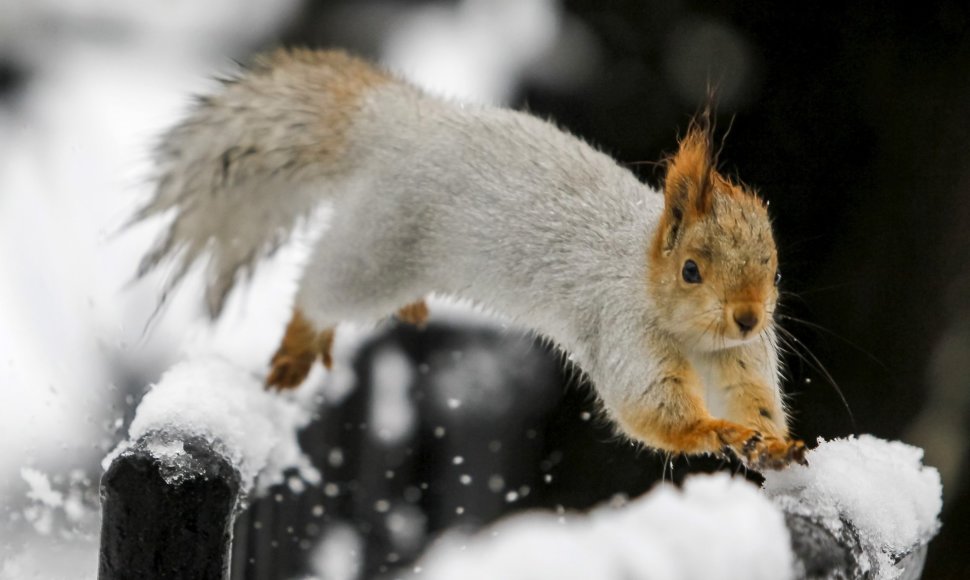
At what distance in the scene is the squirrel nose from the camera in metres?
0.62

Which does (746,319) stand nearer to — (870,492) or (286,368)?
(870,492)

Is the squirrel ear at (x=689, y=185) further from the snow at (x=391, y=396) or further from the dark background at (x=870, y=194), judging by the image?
the snow at (x=391, y=396)

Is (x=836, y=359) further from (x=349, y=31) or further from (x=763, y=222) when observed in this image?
(x=349, y=31)

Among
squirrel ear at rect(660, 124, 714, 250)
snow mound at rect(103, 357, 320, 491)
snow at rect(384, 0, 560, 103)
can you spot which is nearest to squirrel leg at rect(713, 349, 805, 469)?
squirrel ear at rect(660, 124, 714, 250)

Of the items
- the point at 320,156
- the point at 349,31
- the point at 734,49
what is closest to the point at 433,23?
the point at 349,31

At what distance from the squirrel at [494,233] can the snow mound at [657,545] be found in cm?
13

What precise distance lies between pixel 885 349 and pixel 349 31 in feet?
2.57

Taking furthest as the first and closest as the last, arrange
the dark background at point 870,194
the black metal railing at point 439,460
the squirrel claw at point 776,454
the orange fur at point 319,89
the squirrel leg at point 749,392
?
the black metal railing at point 439,460, the dark background at point 870,194, the orange fur at point 319,89, the squirrel leg at point 749,392, the squirrel claw at point 776,454

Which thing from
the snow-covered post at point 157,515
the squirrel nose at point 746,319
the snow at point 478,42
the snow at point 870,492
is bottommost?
the snow at point 870,492

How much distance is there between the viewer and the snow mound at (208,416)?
26.7 inches

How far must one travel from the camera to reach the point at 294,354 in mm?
1008

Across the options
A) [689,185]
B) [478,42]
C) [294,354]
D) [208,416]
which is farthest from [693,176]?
[478,42]

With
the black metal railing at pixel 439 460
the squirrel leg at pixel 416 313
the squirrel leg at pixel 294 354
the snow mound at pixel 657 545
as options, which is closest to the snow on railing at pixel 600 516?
the snow mound at pixel 657 545

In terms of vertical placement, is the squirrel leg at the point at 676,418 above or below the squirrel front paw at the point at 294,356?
below
